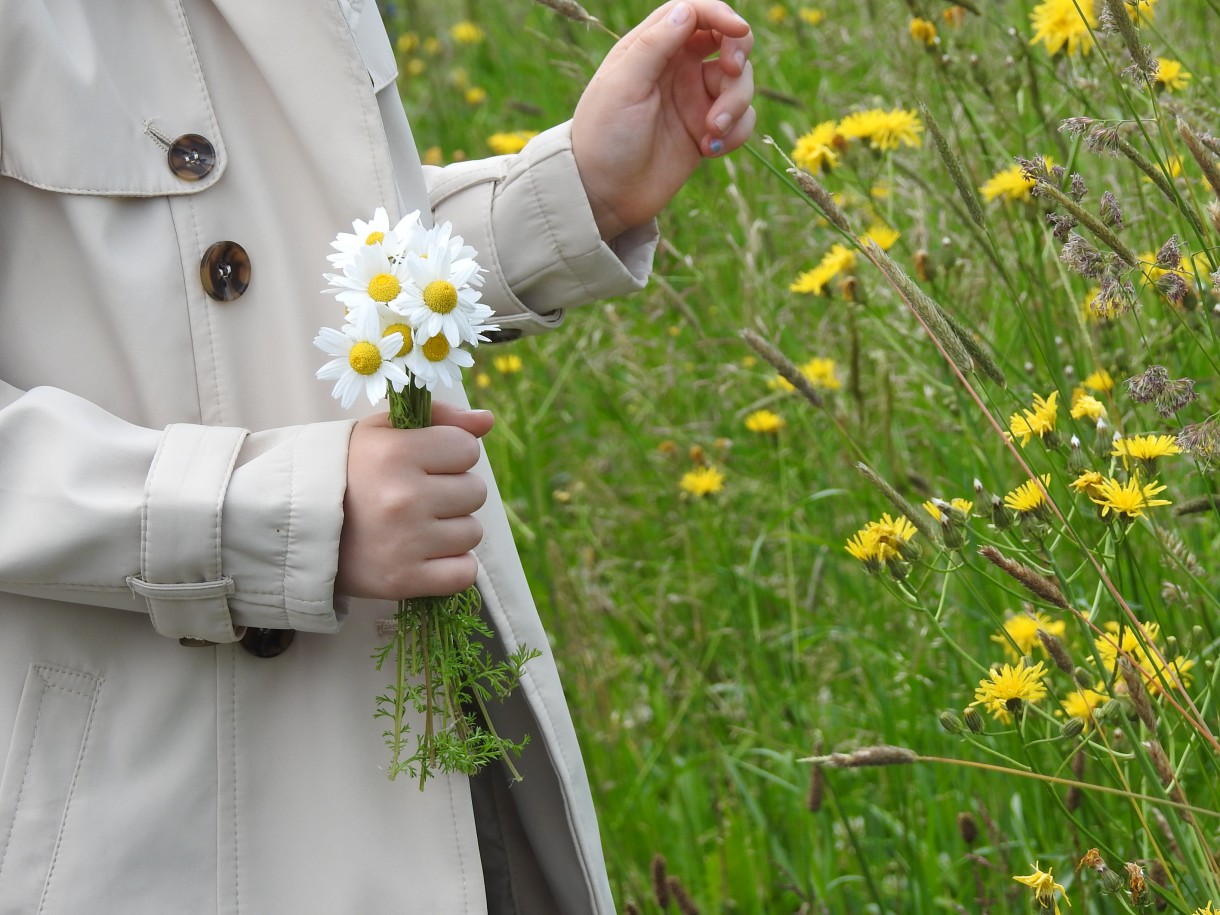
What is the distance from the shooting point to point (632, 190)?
113cm

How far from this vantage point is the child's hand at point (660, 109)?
3.40 ft

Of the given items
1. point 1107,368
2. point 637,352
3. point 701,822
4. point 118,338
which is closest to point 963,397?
point 1107,368

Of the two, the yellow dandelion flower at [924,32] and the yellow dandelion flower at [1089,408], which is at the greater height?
the yellow dandelion flower at [924,32]

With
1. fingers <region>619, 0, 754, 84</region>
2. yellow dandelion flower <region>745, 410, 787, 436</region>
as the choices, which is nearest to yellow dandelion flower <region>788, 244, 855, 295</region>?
yellow dandelion flower <region>745, 410, 787, 436</region>

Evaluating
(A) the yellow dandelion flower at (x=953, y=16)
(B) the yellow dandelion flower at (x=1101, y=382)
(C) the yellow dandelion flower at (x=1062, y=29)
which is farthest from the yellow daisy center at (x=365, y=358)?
(A) the yellow dandelion flower at (x=953, y=16)

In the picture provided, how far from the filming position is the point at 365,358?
0.76 meters

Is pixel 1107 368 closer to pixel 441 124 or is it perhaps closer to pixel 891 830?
pixel 891 830

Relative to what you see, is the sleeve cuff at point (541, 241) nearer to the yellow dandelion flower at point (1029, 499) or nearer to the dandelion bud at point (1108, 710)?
the yellow dandelion flower at point (1029, 499)

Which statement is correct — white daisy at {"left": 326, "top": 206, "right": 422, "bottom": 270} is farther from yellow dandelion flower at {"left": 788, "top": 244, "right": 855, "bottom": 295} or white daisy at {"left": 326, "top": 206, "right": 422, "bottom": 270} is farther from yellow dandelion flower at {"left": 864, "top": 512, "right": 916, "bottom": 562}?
yellow dandelion flower at {"left": 788, "top": 244, "right": 855, "bottom": 295}

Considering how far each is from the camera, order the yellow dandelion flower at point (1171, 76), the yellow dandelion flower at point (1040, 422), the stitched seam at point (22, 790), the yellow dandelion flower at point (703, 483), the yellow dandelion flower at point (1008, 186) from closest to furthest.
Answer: the stitched seam at point (22, 790)
the yellow dandelion flower at point (1040, 422)
the yellow dandelion flower at point (1171, 76)
the yellow dandelion flower at point (1008, 186)
the yellow dandelion flower at point (703, 483)

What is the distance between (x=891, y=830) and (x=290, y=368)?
91 cm

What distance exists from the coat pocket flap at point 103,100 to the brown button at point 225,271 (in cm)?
5

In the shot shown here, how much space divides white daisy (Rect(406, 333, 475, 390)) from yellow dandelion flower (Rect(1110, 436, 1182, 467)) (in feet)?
1.62

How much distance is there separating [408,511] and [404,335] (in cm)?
13
